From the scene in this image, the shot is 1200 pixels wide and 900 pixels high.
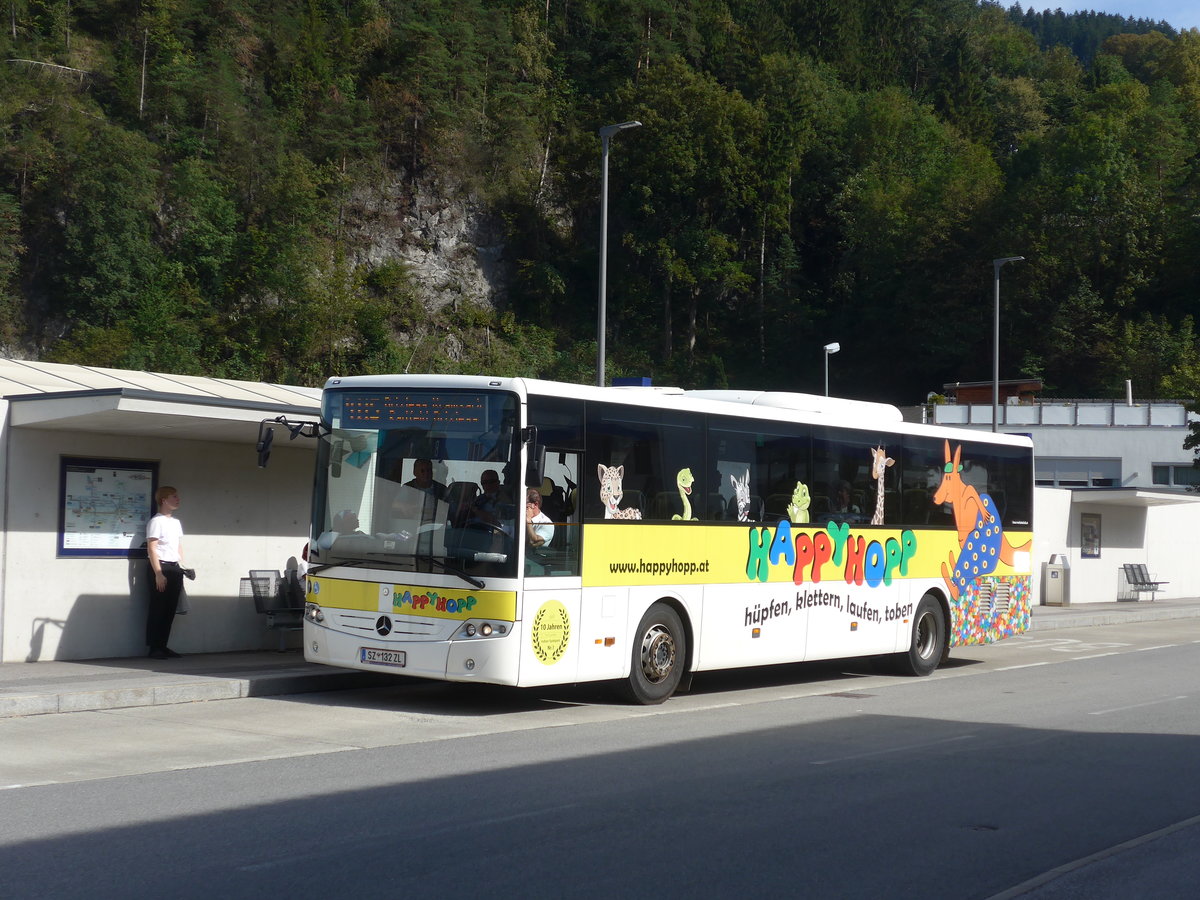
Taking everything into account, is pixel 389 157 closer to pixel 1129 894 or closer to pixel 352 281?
pixel 352 281

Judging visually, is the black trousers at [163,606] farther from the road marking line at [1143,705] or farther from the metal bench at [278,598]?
the road marking line at [1143,705]

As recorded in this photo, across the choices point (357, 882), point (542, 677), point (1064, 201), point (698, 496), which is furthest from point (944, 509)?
point (1064, 201)

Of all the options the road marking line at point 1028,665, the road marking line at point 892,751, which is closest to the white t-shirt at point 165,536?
the road marking line at point 892,751

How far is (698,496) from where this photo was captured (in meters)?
13.7

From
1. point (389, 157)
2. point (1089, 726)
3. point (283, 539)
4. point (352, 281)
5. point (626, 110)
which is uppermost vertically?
point (626, 110)

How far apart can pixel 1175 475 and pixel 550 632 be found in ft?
151

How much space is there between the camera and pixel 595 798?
836 cm

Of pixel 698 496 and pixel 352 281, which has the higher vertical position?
pixel 352 281

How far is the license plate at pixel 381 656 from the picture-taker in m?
12.0

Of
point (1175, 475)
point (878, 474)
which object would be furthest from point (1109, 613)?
point (1175, 475)

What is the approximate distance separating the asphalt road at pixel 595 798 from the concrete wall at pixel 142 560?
9.70ft

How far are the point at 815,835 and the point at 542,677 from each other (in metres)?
4.69

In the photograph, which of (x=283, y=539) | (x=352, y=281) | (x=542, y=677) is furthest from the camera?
(x=352, y=281)

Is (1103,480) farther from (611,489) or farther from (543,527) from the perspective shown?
(543,527)
